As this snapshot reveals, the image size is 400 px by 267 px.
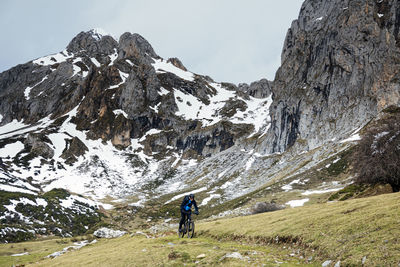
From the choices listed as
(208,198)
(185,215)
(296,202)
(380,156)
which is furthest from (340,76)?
(185,215)

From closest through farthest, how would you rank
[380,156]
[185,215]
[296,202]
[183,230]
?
1. [185,215]
2. [183,230]
3. [380,156]
4. [296,202]

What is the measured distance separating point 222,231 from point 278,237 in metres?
9.53

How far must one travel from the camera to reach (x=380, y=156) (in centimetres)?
3675

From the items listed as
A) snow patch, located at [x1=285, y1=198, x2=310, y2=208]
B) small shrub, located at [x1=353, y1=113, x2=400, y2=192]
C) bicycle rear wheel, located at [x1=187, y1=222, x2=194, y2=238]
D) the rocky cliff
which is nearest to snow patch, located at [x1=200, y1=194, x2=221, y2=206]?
snow patch, located at [x1=285, y1=198, x2=310, y2=208]

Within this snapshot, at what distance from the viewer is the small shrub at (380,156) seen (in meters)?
35.1

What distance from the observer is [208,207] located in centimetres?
11369

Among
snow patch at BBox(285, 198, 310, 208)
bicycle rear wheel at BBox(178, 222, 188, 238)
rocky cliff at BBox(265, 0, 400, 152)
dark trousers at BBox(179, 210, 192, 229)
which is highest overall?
rocky cliff at BBox(265, 0, 400, 152)

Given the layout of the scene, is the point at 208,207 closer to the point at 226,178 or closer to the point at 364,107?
the point at 226,178

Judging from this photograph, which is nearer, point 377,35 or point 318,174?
point 318,174

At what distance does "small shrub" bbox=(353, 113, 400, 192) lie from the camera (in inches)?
1383

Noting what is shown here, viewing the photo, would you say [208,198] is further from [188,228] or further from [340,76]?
[188,228]

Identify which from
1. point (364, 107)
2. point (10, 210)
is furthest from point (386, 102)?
point (10, 210)

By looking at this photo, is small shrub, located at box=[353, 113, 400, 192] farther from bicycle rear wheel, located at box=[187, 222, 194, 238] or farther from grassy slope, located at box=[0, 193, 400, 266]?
bicycle rear wheel, located at box=[187, 222, 194, 238]

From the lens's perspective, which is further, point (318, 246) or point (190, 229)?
point (190, 229)
